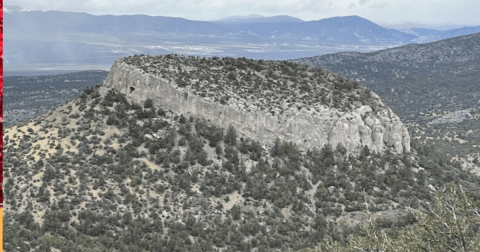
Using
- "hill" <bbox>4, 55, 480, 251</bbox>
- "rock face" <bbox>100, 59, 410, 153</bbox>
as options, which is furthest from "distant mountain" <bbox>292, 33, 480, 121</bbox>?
"hill" <bbox>4, 55, 480, 251</bbox>

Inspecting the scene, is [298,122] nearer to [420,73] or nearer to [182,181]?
[182,181]

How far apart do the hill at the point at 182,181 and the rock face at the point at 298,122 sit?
1.53 feet

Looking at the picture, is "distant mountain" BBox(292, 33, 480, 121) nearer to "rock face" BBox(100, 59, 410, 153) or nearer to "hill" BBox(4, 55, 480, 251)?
"rock face" BBox(100, 59, 410, 153)

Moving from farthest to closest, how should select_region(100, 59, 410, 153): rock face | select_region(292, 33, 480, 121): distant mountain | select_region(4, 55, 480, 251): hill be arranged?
select_region(292, 33, 480, 121): distant mountain
select_region(100, 59, 410, 153): rock face
select_region(4, 55, 480, 251): hill

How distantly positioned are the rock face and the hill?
0.47m

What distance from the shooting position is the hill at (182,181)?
31.0 meters

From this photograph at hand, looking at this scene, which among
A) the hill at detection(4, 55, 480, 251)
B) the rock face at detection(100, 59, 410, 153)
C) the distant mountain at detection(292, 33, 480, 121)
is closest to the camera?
the hill at detection(4, 55, 480, 251)

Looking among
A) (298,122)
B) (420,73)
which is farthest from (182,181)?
(420,73)

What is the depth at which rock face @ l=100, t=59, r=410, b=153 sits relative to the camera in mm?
40625

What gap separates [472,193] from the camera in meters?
36.2

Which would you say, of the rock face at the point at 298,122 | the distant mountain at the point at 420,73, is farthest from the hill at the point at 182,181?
the distant mountain at the point at 420,73

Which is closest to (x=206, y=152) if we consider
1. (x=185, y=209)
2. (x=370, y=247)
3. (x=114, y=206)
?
(x=185, y=209)

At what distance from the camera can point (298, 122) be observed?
133 ft

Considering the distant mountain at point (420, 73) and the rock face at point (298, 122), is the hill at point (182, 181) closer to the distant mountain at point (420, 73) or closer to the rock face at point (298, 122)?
the rock face at point (298, 122)
